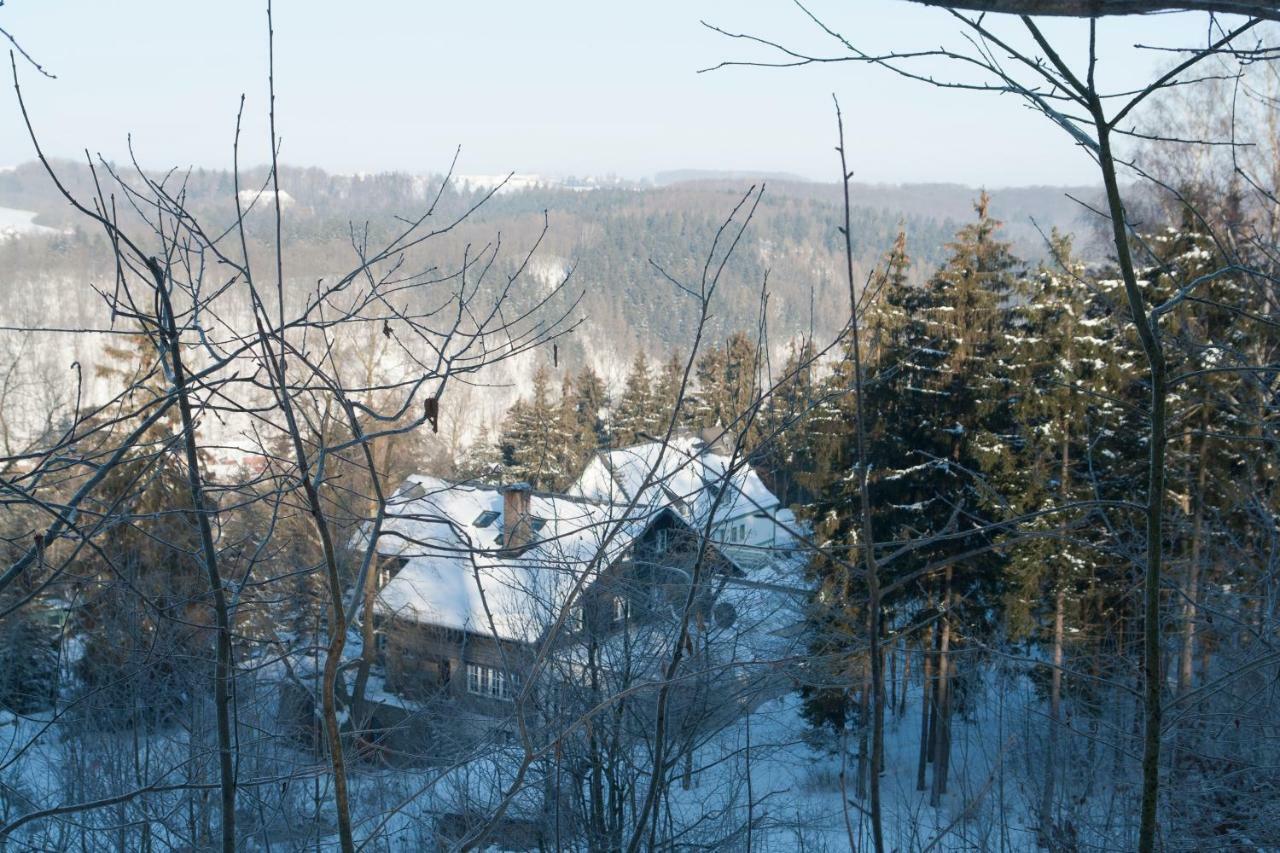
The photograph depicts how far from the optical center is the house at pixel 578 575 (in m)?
1.82

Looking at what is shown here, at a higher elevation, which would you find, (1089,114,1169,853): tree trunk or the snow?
the snow

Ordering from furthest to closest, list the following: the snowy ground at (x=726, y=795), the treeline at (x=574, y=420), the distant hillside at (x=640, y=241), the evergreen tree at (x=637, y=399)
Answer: the evergreen tree at (x=637, y=399)
the treeline at (x=574, y=420)
the distant hillside at (x=640, y=241)
the snowy ground at (x=726, y=795)

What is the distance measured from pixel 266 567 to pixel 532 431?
20010 millimetres

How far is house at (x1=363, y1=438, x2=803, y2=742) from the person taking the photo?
182cm

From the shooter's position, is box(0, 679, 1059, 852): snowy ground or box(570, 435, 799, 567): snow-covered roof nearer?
box(570, 435, 799, 567): snow-covered roof

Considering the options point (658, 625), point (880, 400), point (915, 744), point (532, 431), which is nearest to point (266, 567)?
point (658, 625)

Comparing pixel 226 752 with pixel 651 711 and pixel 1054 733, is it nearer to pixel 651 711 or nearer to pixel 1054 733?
pixel 651 711

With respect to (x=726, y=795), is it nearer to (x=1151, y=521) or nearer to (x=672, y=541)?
(x=672, y=541)

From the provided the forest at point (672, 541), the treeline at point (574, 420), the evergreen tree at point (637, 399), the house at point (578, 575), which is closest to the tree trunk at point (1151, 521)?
the forest at point (672, 541)

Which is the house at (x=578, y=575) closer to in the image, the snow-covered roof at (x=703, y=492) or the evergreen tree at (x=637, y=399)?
the snow-covered roof at (x=703, y=492)

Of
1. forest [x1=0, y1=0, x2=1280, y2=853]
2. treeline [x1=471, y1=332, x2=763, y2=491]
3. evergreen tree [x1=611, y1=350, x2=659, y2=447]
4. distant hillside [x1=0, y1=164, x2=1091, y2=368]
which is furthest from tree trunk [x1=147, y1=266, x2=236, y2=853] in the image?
evergreen tree [x1=611, y1=350, x2=659, y2=447]

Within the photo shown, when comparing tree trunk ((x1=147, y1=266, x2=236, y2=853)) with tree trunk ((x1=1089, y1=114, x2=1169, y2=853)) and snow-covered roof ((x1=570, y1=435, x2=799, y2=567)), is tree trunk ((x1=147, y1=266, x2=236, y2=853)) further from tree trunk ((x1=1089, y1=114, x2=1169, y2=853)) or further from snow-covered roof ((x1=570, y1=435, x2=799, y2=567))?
tree trunk ((x1=1089, y1=114, x2=1169, y2=853))

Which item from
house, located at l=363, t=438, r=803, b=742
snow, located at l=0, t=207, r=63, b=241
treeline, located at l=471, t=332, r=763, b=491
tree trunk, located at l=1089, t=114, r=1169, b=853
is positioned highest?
snow, located at l=0, t=207, r=63, b=241

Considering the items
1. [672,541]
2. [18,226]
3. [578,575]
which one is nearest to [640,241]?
[18,226]
